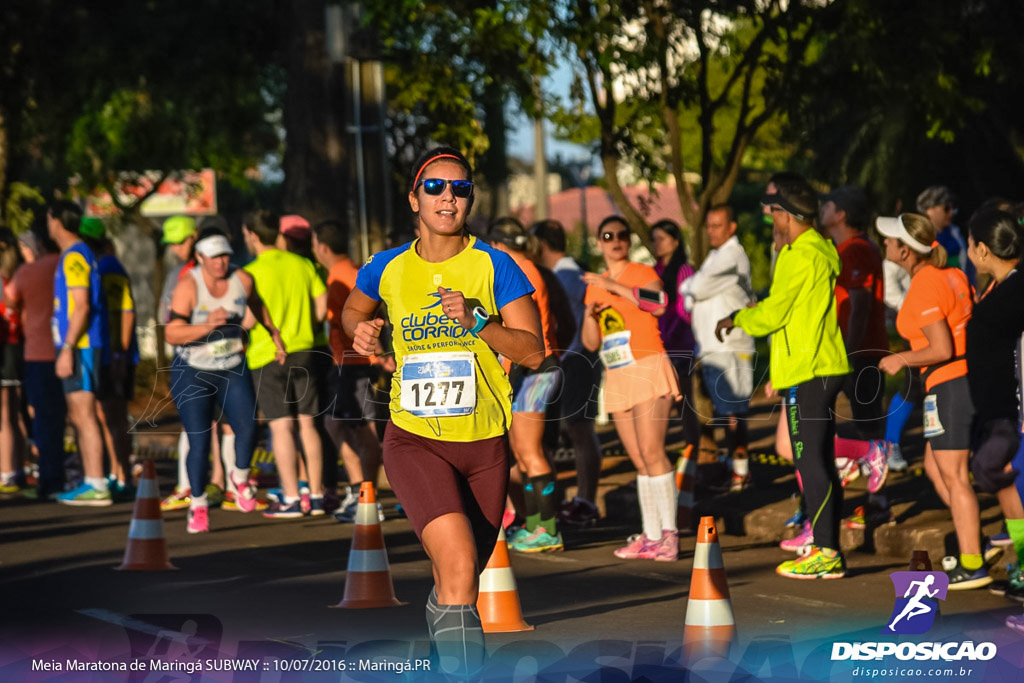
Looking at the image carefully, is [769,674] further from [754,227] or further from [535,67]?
[754,227]

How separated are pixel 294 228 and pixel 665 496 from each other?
11.7 feet


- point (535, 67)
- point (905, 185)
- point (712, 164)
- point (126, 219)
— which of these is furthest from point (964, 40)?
point (126, 219)

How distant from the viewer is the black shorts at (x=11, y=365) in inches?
502

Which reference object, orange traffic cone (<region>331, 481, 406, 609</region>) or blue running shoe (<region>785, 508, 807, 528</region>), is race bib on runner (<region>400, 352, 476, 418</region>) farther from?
blue running shoe (<region>785, 508, 807, 528</region>)

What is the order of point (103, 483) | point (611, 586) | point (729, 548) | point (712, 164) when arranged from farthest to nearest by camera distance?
point (712, 164), point (103, 483), point (729, 548), point (611, 586)

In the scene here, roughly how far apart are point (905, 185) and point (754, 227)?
20221 millimetres

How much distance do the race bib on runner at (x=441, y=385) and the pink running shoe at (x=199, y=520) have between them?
17.3 feet

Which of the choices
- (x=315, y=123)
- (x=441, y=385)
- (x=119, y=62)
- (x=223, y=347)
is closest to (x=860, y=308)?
(x=223, y=347)

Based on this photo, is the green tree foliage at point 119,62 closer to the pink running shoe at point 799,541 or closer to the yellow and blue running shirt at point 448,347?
the pink running shoe at point 799,541

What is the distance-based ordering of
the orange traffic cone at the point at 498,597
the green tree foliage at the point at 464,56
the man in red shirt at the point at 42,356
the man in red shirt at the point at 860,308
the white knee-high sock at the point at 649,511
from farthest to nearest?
the green tree foliage at the point at 464,56
the man in red shirt at the point at 42,356
the man in red shirt at the point at 860,308
the white knee-high sock at the point at 649,511
the orange traffic cone at the point at 498,597

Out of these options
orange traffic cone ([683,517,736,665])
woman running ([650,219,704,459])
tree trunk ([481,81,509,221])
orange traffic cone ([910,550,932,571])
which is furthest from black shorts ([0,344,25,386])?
tree trunk ([481,81,509,221])

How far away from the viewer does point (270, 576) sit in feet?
28.5

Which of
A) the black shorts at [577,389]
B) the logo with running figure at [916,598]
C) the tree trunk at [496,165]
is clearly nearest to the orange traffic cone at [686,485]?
the black shorts at [577,389]

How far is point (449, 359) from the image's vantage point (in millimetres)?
5449
